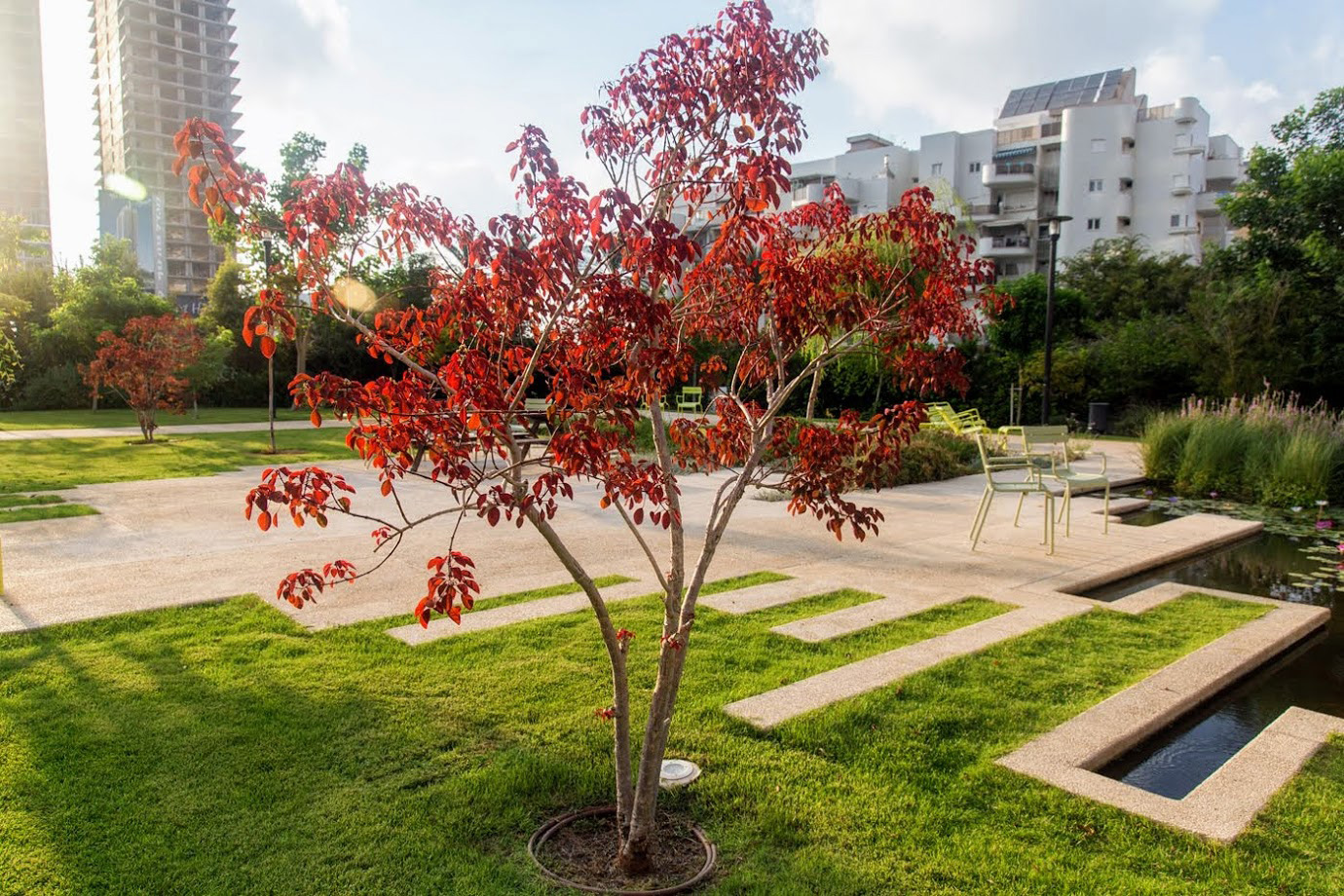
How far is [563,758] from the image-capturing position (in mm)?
3201

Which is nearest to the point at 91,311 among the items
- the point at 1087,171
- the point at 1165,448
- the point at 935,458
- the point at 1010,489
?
the point at 935,458

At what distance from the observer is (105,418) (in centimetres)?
2070

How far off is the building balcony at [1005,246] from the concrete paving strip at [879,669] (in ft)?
163

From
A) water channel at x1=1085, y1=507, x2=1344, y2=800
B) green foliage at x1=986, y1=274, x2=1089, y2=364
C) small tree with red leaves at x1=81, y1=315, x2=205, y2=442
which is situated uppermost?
green foliage at x1=986, y1=274, x2=1089, y2=364

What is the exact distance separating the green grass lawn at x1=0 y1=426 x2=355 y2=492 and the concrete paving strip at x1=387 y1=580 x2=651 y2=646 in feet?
24.5

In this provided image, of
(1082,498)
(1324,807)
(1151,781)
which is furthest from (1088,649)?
(1082,498)

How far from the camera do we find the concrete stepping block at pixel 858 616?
4758 millimetres

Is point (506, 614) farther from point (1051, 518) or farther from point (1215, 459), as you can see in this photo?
point (1215, 459)

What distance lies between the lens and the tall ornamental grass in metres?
10.1

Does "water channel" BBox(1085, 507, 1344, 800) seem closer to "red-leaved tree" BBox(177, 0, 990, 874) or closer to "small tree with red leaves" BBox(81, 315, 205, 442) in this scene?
"red-leaved tree" BBox(177, 0, 990, 874)

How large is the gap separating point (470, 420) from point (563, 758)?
1608 millimetres

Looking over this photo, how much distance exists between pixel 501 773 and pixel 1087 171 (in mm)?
56206

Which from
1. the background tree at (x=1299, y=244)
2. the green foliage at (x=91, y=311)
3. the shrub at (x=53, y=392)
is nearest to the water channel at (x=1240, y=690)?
the background tree at (x=1299, y=244)

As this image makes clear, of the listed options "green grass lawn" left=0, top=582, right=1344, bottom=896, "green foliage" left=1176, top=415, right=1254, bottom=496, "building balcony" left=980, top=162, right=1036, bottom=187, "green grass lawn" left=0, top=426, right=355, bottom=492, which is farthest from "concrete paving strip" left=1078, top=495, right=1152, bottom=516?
"building balcony" left=980, top=162, right=1036, bottom=187
